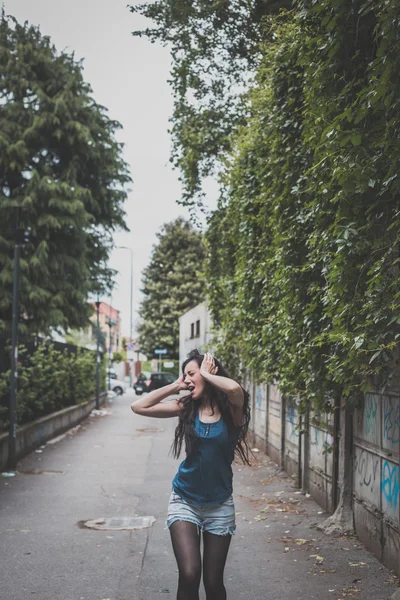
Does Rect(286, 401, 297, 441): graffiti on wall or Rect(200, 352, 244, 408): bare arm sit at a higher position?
Rect(200, 352, 244, 408): bare arm

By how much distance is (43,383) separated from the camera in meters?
17.4

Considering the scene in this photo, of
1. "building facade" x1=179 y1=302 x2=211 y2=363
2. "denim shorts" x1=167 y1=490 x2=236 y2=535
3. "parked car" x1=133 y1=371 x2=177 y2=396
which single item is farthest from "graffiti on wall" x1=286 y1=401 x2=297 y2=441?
"parked car" x1=133 y1=371 x2=177 y2=396

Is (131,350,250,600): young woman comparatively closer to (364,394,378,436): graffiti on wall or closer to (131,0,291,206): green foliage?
(364,394,378,436): graffiti on wall

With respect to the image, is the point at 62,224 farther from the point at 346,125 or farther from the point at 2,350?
the point at 346,125

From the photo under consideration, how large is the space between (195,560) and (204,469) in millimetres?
513

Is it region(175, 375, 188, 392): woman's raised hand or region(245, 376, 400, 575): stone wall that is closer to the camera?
region(175, 375, 188, 392): woman's raised hand

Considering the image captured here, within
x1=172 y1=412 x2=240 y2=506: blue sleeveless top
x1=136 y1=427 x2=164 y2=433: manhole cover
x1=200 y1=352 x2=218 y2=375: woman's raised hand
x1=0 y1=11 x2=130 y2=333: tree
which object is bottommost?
x1=136 y1=427 x2=164 y2=433: manhole cover

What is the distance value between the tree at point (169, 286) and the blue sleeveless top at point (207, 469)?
61577 millimetres

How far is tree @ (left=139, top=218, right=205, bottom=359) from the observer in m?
67.0

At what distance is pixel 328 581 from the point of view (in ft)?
20.4

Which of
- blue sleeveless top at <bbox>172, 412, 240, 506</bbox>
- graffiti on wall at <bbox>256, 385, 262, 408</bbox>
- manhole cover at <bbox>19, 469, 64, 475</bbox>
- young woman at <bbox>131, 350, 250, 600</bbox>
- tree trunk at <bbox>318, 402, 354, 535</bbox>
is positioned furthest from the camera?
graffiti on wall at <bbox>256, 385, 262, 408</bbox>

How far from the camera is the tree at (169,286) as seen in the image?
67000 millimetres

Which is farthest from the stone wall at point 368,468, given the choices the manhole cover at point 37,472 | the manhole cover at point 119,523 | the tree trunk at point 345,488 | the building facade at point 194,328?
the building facade at point 194,328

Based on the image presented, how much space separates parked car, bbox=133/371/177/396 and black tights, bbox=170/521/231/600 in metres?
36.1
